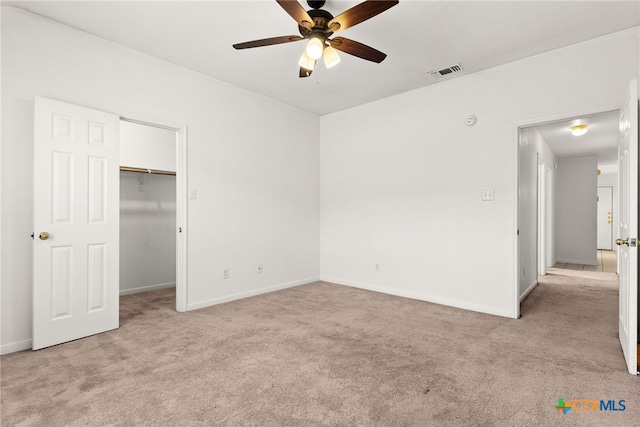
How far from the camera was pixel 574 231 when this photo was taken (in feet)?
24.8

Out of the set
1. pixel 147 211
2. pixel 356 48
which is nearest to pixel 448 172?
pixel 356 48

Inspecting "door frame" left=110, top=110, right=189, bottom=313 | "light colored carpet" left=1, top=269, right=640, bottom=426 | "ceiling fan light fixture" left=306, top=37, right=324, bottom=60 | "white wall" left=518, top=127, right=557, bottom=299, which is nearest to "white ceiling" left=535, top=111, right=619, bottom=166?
"white wall" left=518, top=127, right=557, bottom=299

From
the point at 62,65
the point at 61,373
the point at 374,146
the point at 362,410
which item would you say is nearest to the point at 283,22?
the point at 62,65

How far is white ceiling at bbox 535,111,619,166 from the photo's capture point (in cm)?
505

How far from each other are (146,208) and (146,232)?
35cm

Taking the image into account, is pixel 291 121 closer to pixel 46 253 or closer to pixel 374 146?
pixel 374 146

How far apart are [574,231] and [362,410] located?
8.14 m

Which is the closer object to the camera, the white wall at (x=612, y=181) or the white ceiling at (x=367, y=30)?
the white ceiling at (x=367, y=30)

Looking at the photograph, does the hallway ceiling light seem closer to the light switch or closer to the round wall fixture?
the round wall fixture

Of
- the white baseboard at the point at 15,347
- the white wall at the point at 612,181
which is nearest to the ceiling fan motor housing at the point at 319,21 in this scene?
the white baseboard at the point at 15,347

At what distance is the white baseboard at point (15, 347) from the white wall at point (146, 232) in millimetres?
1800

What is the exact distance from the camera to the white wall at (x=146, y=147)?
4.36 meters

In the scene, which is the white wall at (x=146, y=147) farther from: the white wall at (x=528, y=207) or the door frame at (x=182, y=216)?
the white wall at (x=528, y=207)

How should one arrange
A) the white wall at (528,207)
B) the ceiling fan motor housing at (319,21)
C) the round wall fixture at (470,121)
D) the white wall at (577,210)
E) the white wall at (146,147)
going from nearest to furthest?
the ceiling fan motor housing at (319,21), the round wall fixture at (470,121), the white wall at (528,207), the white wall at (146,147), the white wall at (577,210)
